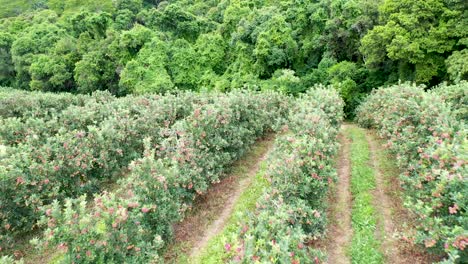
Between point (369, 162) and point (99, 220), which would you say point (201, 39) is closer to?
point (369, 162)

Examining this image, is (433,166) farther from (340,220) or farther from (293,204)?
(293,204)

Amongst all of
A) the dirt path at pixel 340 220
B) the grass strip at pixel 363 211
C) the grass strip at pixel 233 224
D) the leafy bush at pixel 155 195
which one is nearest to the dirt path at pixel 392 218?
the grass strip at pixel 363 211

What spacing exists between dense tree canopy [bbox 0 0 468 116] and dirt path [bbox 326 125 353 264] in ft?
43.2

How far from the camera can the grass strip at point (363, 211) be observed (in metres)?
9.91

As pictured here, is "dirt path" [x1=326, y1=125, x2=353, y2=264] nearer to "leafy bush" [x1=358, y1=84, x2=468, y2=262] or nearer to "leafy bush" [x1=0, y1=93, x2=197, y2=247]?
"leafy bush" [x1=358, y1=84, x2=468, y2=262]

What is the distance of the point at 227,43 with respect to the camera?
40.9 m

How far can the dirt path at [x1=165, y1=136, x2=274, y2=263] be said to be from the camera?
1098 cm

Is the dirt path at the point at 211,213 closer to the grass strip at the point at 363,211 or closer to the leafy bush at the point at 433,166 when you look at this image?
the grass strip at the point at 363,211

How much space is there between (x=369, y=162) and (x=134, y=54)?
32480mm

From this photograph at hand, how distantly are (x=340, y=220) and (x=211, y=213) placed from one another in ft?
15.7

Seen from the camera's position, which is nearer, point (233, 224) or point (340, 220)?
point (233, 224)

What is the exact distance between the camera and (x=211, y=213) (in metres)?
12.6

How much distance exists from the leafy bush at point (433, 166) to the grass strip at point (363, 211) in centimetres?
145

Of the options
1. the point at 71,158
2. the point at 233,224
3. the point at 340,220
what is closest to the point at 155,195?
the point at 233,224
